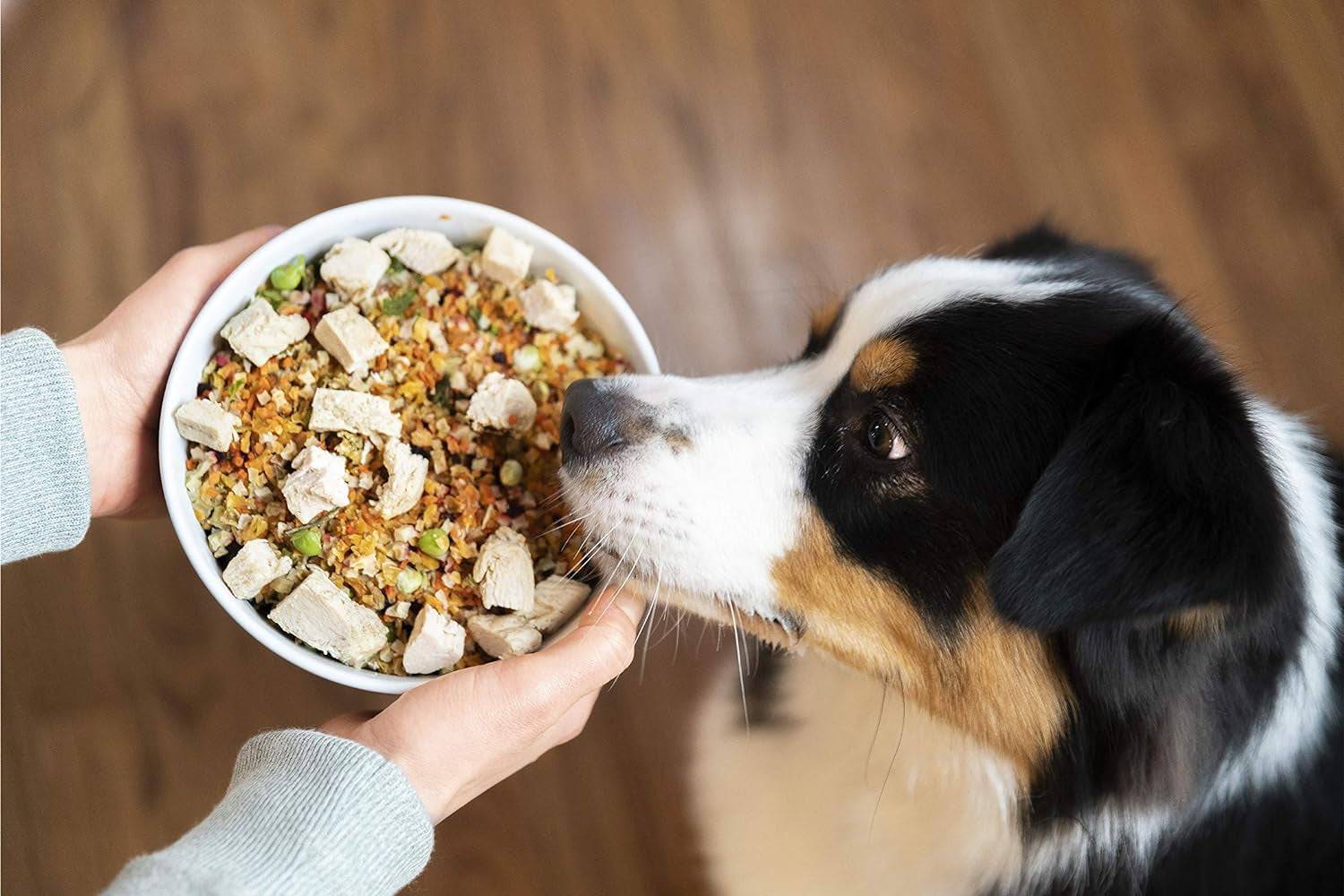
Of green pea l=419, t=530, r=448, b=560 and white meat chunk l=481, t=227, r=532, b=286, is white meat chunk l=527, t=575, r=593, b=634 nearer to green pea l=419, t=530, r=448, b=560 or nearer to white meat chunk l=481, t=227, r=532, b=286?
green pea l=419, t=530, r=448, b=560

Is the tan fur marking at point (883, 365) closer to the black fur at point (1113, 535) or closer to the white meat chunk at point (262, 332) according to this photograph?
the black fur at point (1113, 535)

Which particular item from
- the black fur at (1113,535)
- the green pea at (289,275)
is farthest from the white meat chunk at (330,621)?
the black fur at (1113,535)

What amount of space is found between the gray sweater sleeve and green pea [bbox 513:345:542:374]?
1.48 feet

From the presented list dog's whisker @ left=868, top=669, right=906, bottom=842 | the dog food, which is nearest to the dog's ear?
dog's whisker @ left=868, top=669, right=906, bottom=842

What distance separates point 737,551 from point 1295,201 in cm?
142

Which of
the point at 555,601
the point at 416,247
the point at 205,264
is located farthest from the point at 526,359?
the point at 205,264

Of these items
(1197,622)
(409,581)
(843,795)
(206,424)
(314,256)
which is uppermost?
(314,256)

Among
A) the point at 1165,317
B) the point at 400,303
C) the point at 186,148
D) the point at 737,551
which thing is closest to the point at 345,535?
the point at 400,303

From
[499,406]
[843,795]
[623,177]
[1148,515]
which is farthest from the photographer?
[623,177]

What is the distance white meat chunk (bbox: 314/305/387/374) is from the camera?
1.12 m

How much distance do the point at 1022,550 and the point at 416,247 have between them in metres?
0.74

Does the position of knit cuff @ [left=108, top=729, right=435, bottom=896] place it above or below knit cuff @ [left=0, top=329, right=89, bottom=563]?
below

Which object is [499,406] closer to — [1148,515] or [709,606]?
[709,606]

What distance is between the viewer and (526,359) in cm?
120
